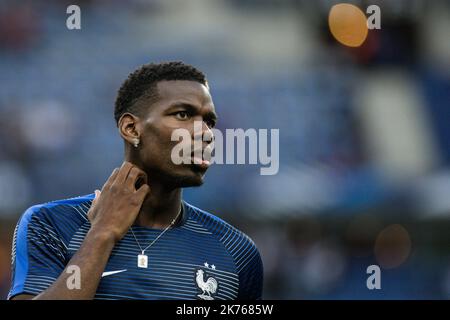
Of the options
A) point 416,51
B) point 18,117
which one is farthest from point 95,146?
point 416,51

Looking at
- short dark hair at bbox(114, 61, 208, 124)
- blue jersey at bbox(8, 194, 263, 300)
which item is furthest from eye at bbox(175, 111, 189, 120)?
blue jersey at bbox(8, 194, 263, 300)

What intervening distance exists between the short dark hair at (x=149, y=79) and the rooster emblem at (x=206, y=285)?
83cm

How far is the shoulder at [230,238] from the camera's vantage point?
4133mm

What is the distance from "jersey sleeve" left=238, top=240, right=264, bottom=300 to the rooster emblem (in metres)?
0.19

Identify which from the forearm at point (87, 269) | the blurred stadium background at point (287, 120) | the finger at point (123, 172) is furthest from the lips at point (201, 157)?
the blurred stadium background at point (287, 120)

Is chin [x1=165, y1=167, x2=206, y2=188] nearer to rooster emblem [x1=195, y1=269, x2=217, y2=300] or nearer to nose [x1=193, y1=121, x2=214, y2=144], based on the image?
nose [x1=193, y1=121, x2=214, y2=144]

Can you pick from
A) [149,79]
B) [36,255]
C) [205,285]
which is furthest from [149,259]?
[149,79]

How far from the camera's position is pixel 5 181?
11.6 m

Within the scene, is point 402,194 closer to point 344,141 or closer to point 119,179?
point 344,141

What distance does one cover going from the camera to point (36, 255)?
3.58 metres

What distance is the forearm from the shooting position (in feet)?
10.8

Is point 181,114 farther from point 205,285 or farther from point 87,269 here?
point 87,269
